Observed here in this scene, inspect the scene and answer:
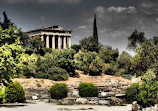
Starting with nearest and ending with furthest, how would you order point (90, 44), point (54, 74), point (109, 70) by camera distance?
point (54, 74)
point (109, 70)
point (90, 44)

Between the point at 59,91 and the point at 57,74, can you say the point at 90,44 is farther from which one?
the point at 59,91

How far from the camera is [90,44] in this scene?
7206 cm

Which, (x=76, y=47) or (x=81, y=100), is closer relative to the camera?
(x=81, y=100)

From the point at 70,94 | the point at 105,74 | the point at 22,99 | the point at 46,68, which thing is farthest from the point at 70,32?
the point at 22,99

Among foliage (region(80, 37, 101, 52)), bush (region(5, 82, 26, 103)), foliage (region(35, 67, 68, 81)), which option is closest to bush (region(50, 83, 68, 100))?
bush (region(5, 82, 26, 103))

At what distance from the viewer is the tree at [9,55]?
54.0 ft

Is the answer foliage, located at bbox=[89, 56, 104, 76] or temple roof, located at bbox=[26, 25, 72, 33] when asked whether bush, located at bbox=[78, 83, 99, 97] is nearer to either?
foliage, located at bbox=[89, 56, 104, 76]

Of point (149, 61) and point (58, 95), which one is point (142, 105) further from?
point (58, 95)

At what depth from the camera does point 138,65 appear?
23672mm

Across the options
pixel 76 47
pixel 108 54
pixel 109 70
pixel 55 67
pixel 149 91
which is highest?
pixel 76 47

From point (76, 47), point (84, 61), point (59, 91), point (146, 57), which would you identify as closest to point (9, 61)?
point (59, 91)

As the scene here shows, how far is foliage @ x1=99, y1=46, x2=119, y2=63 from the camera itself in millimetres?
65688

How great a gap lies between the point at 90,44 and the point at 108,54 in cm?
769

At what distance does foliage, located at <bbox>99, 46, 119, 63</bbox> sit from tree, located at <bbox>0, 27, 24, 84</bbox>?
47765mm
